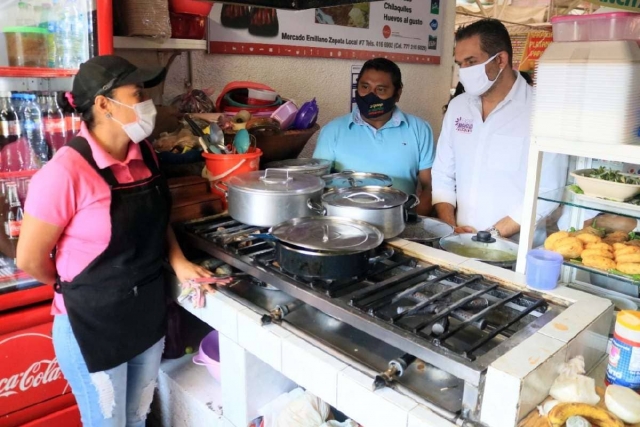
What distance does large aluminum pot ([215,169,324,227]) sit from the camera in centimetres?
171

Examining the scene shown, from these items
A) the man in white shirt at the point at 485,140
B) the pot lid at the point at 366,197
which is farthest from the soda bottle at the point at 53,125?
the man in white shirt at the point at 485,140

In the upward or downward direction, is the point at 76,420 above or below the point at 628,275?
below

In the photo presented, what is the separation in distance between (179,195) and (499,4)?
6.89 metres

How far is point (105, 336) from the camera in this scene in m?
1.60

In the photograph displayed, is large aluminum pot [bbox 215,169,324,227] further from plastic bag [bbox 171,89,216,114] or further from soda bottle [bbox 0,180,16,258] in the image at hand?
soda bottle [bbox 0,180,16,258]

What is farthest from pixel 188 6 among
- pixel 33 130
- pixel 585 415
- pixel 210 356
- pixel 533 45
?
pixel 533 45

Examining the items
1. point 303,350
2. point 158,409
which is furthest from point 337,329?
point 158,409

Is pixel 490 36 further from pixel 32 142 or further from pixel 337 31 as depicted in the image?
pixel 32 142

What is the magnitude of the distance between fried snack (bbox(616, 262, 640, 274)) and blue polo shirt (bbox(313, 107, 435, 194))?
1.42 meters

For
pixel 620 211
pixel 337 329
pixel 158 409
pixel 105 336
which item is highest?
pixel 620 211

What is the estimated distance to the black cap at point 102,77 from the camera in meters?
1.50

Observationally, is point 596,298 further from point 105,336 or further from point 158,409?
point 158,409

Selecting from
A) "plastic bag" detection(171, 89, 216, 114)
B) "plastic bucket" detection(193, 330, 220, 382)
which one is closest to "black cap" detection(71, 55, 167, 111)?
"plastic bag" detection(171, 89, 216, 114)

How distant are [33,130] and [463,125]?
79.4 inches
